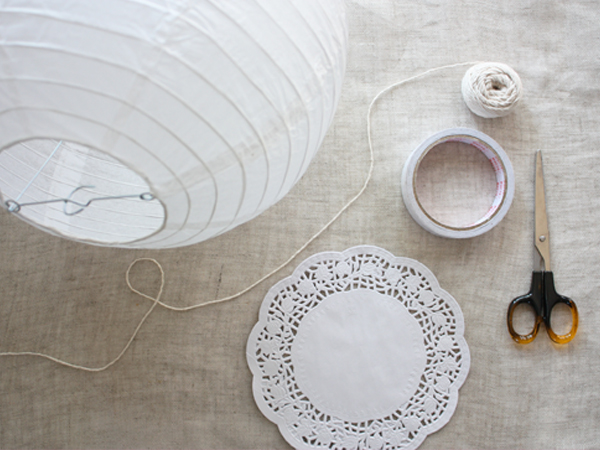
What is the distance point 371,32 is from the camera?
0.83 m

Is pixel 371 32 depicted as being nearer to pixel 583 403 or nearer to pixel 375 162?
pixel 375 162

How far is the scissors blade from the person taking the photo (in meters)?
0.79

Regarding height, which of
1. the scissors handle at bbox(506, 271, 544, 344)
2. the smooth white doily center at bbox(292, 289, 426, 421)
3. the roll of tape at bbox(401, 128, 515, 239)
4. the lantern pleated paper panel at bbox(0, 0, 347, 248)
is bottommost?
the smooth white doily center at bbox(292, 289, 426, 421)

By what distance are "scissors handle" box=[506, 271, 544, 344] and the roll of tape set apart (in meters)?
0.13

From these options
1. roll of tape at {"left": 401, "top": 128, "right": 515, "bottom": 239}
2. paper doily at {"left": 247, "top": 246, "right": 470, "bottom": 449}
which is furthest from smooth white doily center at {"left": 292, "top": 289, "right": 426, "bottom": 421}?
roll of tape at {"left": 401, "top": 128, "right": 515, "bottom": 239}

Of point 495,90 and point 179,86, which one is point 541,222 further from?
point 179,86

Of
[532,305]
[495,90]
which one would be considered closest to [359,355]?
[532,305]

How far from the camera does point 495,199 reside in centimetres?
78

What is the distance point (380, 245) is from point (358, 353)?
18cm

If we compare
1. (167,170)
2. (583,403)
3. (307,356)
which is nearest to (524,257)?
(583,403)

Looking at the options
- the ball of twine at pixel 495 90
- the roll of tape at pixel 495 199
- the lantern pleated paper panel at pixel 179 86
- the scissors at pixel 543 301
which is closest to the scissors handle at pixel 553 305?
the scissors at pixel 543 301

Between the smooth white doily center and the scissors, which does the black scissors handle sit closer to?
the scissors

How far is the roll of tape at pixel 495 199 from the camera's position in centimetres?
74

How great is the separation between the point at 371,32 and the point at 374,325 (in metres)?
0.51
